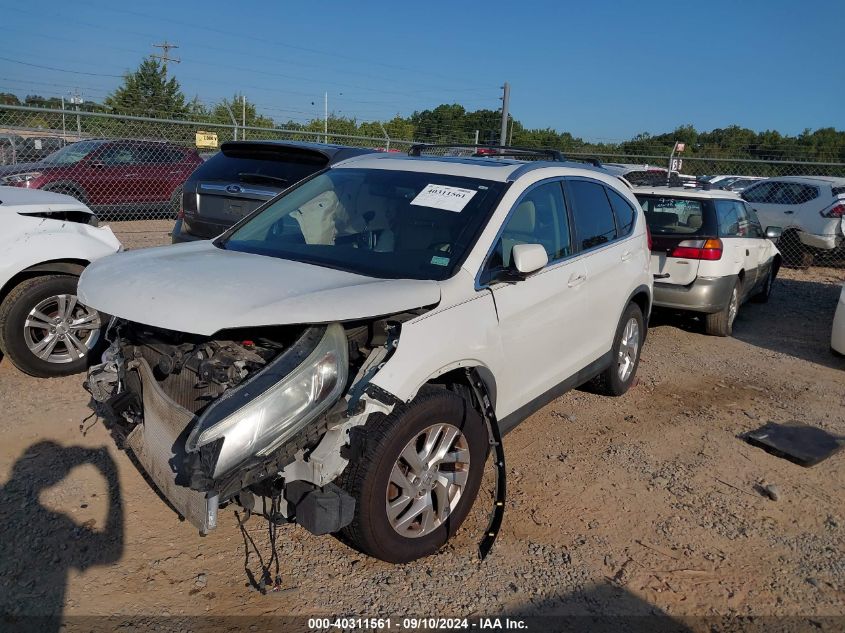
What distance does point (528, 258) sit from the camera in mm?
3348

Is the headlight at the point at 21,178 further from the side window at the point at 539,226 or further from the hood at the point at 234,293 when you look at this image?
the side window at the point at 539,226

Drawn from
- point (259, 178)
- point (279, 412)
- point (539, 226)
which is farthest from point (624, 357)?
point (259, 178)

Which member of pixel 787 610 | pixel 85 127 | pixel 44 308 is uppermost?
pixel 85 127

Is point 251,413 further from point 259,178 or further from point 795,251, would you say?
point 795,251

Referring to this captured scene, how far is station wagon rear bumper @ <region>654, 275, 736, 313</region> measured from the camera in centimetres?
700

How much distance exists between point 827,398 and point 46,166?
11.8m

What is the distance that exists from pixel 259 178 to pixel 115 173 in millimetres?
7159

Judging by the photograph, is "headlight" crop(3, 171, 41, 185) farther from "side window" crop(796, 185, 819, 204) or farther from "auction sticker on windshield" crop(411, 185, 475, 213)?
"side window" crop(796, 185, 819, 204)

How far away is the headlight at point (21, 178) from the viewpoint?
10.4 meters

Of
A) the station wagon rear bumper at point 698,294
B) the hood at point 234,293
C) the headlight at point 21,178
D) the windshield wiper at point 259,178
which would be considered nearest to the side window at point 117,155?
the headlight at point 21,178

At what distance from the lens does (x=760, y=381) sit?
20.0 feet

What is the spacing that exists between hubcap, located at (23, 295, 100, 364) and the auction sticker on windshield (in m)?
2.86


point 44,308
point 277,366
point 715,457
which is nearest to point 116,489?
point 277,366

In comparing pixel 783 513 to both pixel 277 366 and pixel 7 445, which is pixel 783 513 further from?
pixel 7 445
